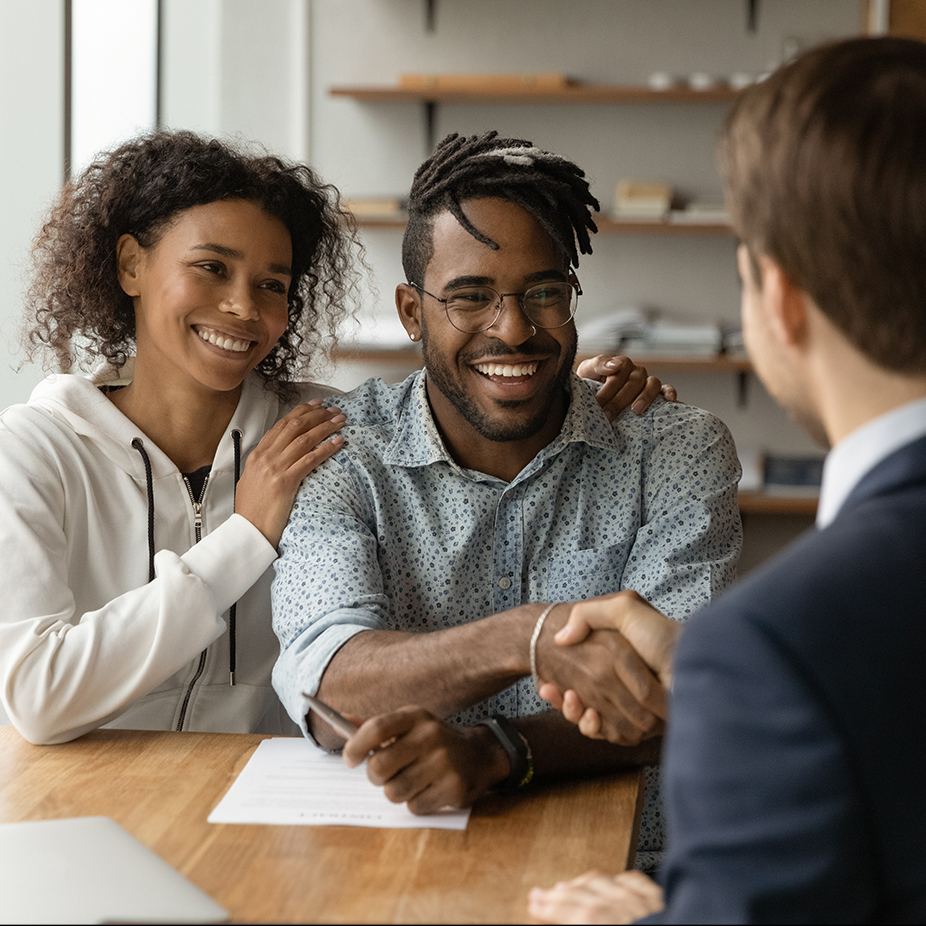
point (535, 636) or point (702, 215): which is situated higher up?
point (702, 215)

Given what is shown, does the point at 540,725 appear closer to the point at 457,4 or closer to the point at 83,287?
the point at 83,287

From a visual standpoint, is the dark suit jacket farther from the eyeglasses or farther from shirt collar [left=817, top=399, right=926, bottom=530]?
the eyeglasses

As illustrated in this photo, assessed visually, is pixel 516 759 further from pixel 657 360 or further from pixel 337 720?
pixel 657 360

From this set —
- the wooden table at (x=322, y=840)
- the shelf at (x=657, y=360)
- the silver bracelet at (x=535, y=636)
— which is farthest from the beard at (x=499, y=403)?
the shelf at (x=657, y=360)

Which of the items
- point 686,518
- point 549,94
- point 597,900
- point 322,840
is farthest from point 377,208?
point 597,900

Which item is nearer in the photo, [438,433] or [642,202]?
[438,433]

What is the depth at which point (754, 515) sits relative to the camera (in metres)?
3.93

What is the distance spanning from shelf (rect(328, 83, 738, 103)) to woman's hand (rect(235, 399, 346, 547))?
231 centimetres

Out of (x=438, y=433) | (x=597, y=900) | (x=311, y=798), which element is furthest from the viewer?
(x=438, y=433)

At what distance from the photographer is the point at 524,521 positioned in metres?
1.64

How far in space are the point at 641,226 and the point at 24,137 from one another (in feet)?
6.49

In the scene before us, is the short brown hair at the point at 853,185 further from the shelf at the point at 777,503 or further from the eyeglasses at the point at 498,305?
the shelf at the point at 777,503

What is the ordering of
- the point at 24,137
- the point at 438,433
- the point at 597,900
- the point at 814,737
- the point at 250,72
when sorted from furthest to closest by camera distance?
1. the point at 250,72
2. the point at 24,137
3. the point at 438,433
4. the point at 597,900
5. the point at 814,737

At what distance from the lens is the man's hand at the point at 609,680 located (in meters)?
1.24
